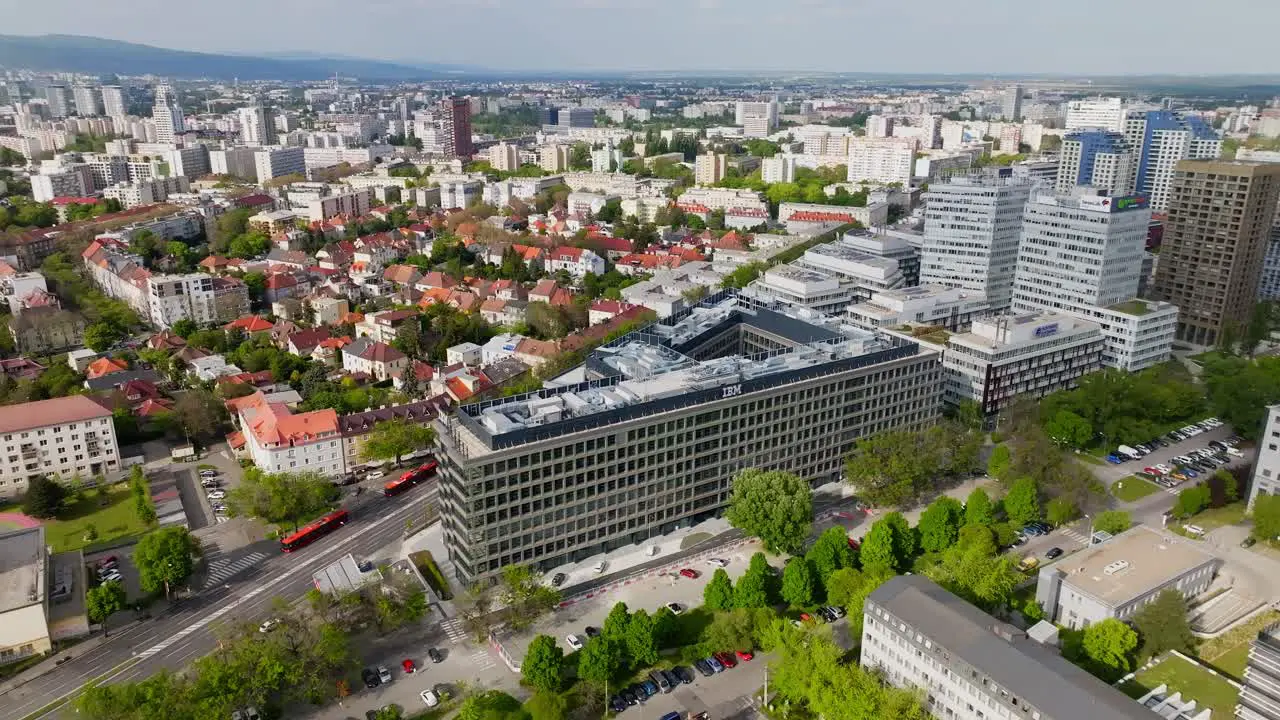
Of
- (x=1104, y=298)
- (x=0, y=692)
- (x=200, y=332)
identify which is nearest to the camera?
(x=0, y=692)

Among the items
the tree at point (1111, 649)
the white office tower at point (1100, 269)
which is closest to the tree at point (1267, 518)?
the tree at point (1111, 649)

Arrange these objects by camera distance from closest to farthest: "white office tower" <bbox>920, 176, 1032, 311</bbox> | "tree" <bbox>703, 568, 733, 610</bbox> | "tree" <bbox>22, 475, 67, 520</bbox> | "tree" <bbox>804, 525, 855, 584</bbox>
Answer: "tree" <bbox>703, 568, 733, 610</bbox> → "tree" <bbox>804, 525, 855, 584</bbox> → "tree" <bbox>22, 475, 67, 520</bbox> → "white office tower" <bbox>920, 176, 1032, 311</bbox>

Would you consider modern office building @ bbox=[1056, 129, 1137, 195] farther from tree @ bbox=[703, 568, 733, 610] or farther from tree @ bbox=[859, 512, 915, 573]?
tree @ bbox=[703, 568, 733, 610]

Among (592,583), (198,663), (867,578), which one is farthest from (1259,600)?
(198,663)

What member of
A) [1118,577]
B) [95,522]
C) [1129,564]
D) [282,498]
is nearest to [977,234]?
[1129,564]

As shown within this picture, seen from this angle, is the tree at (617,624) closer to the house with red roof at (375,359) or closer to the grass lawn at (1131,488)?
the grass lawn at (1131,488)

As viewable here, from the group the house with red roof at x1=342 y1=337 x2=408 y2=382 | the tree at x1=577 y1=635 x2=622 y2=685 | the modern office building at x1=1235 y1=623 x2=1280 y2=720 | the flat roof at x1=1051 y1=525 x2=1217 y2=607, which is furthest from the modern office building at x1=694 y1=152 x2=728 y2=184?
the modern office building at x1=1235 y1=623 x2=1280 y2=720

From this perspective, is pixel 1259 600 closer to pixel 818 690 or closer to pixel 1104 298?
pixel 818 690
